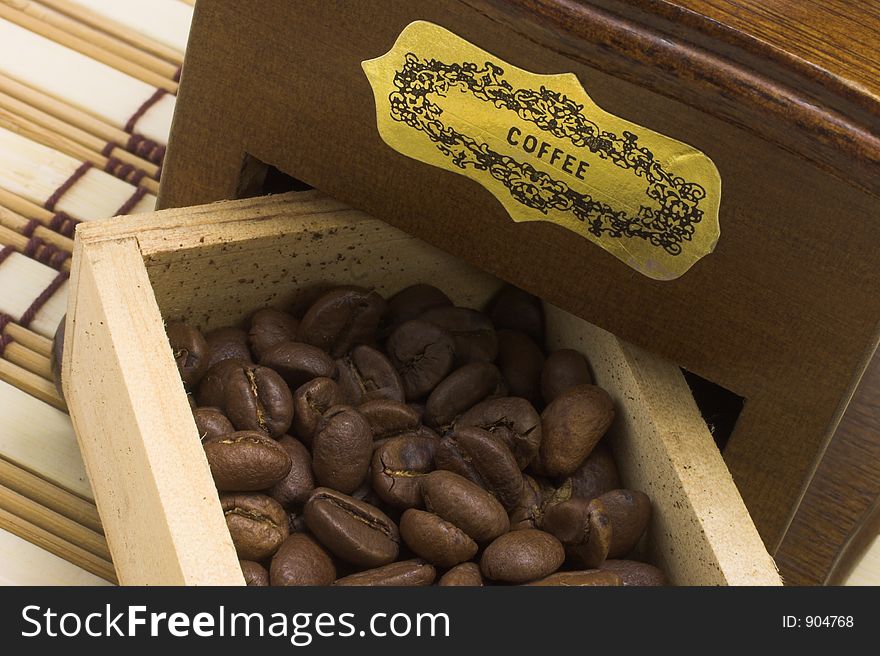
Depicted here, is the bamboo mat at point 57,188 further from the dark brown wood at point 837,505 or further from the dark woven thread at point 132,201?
the dark brown wood at point 837,505

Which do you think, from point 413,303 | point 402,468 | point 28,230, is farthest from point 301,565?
point 28,230

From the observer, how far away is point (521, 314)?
129cm

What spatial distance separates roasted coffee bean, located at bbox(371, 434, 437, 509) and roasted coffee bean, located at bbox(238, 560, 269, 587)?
0.12 meters

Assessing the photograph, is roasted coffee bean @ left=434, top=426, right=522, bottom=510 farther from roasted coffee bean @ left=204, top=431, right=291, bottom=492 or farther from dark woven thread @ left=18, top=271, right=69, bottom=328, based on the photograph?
dark woven thread @ left=18, top=271, right=69, bottom=328

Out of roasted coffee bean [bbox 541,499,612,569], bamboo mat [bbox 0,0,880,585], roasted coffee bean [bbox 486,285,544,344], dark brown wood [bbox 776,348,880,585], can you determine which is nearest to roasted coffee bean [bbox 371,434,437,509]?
roasted coffee bean [bbox 541,499,612,569]

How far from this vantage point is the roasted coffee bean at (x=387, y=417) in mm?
1105

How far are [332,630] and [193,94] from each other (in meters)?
0.51

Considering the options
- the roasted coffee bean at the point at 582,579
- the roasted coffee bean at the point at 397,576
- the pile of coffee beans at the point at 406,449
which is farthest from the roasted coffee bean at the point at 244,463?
the roasted coffee bean at the point at 582,579

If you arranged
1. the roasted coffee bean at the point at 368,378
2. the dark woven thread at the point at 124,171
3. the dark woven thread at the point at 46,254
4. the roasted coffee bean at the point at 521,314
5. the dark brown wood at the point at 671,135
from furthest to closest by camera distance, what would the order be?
the dark woven thread at the point at 124,171 < the dark woven thread at the point at 46,254 < the roasted coffee bean at the point at 521,314 < the roasted coffee bean at the point at 368,378 < the dark brown wood at the point at 671,135

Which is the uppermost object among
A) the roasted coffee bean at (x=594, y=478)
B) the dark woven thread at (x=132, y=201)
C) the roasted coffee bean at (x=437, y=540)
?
the roasted coffee bean at (x=594, y=478)

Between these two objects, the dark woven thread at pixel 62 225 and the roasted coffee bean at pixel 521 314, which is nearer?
the roasted coffee bean at pixel 521 314

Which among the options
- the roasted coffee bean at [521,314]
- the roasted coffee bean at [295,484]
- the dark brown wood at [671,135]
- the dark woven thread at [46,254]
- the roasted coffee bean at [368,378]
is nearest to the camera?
the dark brown wood at [671,135]

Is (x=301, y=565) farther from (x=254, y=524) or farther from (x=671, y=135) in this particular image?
(x=671, y=135)

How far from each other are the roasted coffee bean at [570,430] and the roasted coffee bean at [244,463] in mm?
239
